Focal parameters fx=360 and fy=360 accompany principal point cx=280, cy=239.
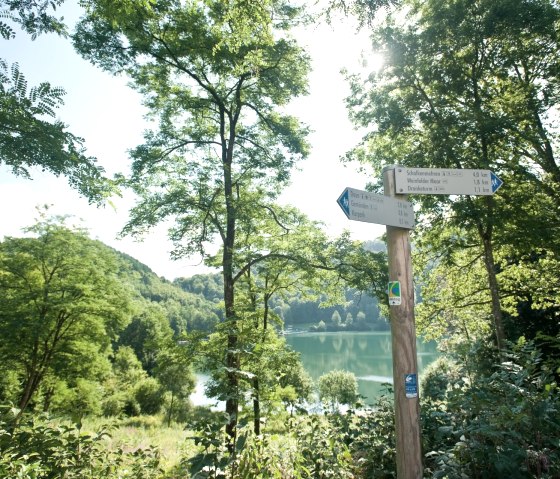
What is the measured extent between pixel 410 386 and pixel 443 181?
55.2 inches

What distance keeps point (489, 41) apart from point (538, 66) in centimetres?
150

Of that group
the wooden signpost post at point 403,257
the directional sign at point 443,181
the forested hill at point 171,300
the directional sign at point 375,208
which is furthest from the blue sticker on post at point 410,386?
the forested hill at point 171,300

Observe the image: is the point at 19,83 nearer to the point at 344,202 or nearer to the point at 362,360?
the point at 344,202

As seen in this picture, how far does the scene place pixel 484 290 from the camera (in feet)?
31.4

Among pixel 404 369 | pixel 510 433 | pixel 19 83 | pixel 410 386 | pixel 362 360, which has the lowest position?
pixel 362 360

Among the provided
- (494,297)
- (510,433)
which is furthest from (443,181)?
(494,297)

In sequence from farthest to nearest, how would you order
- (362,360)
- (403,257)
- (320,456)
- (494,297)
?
(362,360)
(494,297)
(320,456)
(403,257)

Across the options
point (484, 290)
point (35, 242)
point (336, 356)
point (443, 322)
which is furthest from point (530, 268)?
point (336, 356)

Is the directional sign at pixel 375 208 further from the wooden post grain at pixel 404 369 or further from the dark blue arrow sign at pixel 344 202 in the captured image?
the wooden post grain at pixel 404 369

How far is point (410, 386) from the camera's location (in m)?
2.23

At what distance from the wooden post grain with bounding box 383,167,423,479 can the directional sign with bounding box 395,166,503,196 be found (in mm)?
404

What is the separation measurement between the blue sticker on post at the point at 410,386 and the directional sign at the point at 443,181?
1201 millimetres

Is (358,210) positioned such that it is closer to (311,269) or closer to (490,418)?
(490,418)

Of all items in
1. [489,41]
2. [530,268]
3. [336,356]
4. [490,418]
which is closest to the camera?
[490,418]
